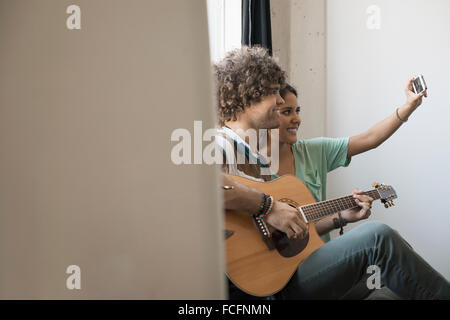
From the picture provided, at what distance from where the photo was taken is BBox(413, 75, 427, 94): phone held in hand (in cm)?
149

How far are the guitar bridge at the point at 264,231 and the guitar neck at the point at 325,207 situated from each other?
20cm

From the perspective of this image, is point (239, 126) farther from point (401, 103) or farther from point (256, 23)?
point (401, 103)

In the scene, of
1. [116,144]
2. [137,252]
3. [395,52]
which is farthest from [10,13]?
[395,52]

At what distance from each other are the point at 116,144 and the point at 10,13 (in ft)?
0.75

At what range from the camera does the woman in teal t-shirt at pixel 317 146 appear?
1.51 metres

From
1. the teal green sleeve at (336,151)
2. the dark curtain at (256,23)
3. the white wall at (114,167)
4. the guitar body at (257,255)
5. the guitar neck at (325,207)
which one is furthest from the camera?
the dark curtain at (256,23)

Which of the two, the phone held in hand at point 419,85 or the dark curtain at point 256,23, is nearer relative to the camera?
the phone held in hand at point 419,85

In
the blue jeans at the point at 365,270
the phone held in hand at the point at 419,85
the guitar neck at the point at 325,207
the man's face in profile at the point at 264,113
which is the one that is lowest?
the blue jeans at the point at 365,270

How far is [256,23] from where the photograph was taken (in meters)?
2.11

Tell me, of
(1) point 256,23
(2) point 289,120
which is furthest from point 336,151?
(1) point 256,23

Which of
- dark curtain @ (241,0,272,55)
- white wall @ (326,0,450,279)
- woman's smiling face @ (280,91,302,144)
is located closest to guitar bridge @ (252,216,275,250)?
woman's smiling face @ (280,91,302,144)

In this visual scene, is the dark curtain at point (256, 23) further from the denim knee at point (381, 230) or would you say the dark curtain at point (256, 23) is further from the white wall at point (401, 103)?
the denim knee at point (381, 230)

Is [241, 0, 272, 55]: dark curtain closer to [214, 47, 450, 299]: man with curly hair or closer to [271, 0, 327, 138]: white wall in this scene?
[271, 0, 327, 138]: white wall

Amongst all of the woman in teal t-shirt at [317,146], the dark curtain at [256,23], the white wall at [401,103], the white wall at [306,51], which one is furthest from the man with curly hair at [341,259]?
the white wall at [306,51]
